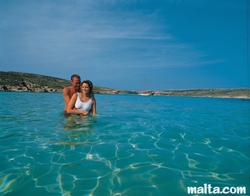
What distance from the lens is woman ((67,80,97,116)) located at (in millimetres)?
7221

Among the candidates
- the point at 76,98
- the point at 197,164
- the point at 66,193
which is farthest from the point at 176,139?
the point at 76,98

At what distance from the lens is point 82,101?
745 centimetres

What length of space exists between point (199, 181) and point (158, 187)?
0.67m

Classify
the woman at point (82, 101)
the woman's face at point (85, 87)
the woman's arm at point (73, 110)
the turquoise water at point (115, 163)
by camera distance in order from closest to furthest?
the turquoise water at point (115, 163) < the woman's face at point (85, 87) < the woman at point (82, 101) < the woman's arm at point (73, 110)

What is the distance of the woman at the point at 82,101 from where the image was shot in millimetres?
7221

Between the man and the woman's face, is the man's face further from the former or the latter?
the woman's face

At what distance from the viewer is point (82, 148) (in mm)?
4145

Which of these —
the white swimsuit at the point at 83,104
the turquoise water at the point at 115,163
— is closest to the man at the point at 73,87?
the white swimsuit at the point at 83,104

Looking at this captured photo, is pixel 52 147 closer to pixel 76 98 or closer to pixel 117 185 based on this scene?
pixel 117 185

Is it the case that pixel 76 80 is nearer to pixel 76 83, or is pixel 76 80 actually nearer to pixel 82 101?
pixel 76 83

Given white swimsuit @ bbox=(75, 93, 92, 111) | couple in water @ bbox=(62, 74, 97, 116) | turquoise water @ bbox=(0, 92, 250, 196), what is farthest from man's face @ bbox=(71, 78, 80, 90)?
turquoise water @ bbox=(0, 92, 250, 196)

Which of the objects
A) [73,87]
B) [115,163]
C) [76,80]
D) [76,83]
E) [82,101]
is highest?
[76,80]

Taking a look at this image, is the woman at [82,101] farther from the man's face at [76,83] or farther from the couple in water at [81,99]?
the man's face at [76,83]

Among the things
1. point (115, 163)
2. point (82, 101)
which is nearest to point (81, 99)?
point (82, 101)
